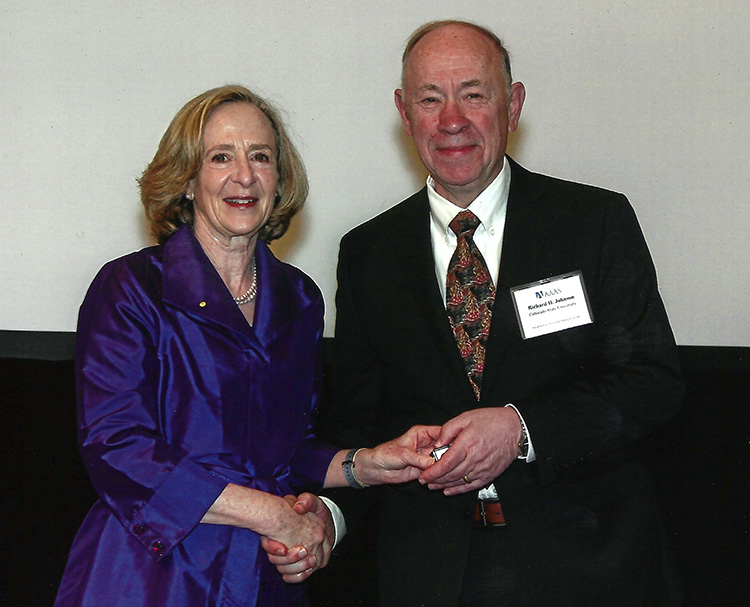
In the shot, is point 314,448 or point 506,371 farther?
point 314,448

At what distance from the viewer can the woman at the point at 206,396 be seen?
2129 mm

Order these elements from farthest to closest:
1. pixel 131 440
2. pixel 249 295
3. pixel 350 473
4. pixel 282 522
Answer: pixel 350 473 → pixel 249 295 → pixel 282 522 → pixel 131 440

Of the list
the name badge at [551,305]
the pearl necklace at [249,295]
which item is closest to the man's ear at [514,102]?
the name badge at [551,305]

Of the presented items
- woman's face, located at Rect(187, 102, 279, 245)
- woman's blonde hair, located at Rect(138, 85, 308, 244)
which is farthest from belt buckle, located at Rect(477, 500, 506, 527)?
woman's blonde hair, located at Rect(138, 85, 308, 244)

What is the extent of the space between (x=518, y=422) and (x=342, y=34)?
196 centimetres

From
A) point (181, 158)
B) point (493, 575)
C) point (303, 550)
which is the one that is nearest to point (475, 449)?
point (493, 575)

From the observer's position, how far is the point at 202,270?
7.73 ft

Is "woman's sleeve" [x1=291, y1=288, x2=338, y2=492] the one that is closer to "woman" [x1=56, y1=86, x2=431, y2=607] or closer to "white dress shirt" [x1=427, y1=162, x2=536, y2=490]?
"woman" [x1=56, y1=86, x2=431, y2=607]

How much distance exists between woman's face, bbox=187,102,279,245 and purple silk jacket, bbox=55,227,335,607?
0.10 metres

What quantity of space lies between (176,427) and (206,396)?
10 cm

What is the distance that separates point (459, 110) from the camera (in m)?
2.61

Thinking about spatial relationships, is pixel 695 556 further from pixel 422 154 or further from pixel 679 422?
pixel 422 154

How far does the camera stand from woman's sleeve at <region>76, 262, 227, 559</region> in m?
2.11

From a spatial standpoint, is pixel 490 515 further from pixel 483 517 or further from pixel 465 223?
pixel 465 223
